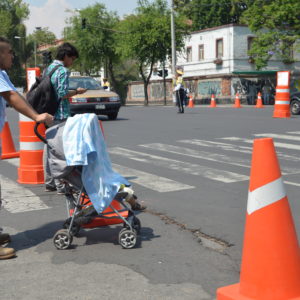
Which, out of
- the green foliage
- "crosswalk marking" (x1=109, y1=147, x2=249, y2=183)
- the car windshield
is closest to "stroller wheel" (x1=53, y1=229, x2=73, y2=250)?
"crosswalk marking" (x1=109, y1=147, x2=249, y2=183)

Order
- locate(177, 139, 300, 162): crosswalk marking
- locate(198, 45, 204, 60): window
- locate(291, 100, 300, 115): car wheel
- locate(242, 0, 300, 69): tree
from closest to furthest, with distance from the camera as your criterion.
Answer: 1. locate(177, 139, 300, 162): crosswalk marking
2. locate(291, 100, 300, 115): car wheel
3. locate(242, 0, 300, 69): tree
4. locate(198, 45, 204, 60): window

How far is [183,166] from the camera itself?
8398 millimetres

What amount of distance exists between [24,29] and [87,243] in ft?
261

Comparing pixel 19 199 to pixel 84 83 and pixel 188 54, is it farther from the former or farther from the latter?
pixel 188 54

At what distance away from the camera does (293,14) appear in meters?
38.7

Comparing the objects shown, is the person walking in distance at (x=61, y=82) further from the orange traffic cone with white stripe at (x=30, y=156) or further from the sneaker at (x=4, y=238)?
the sneaker at (x=4, y=238)

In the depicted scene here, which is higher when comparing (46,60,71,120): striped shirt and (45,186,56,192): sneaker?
(46,60,71,120): striped shirt

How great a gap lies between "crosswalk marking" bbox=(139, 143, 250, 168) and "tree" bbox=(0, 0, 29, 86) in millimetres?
69399

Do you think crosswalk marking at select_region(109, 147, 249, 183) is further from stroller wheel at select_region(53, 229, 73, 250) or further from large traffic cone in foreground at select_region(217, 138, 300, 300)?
large traffic cone in foreground at select_region(217, 138, 300, 300)

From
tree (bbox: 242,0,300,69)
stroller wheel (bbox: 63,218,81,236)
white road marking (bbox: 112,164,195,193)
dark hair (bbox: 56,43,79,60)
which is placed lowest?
white road marking (bbox: 112,164,195,193)

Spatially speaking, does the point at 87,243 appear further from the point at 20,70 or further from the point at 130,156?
the point at 20,70

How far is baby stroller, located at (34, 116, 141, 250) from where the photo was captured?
13.9 feet

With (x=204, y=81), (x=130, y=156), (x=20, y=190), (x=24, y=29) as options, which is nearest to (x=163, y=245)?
(x=20, y=190)

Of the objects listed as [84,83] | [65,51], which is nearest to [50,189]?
[65,51]
